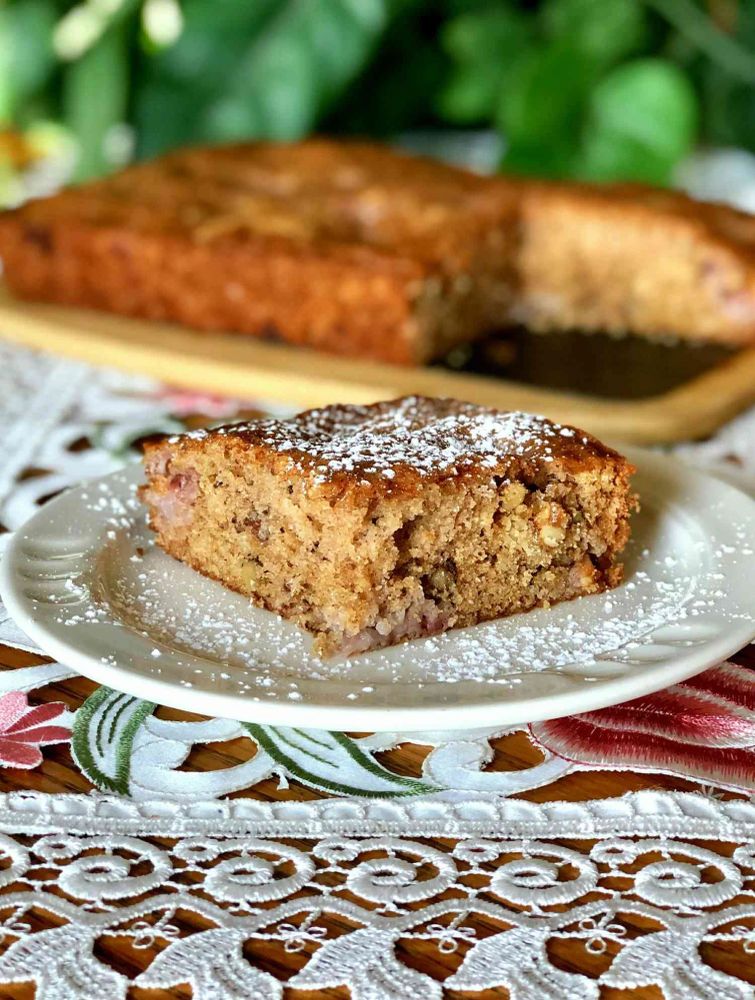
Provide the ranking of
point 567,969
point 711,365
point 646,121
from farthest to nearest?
point 646,121 < point 711,365 < point 567,969

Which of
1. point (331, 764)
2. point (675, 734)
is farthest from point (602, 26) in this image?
point (331, 764)

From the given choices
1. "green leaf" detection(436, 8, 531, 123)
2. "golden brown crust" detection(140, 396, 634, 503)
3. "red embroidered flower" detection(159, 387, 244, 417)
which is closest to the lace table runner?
"golden brown crust" detection(140, 396, 634, 503)

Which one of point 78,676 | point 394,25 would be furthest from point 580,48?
point 78,676

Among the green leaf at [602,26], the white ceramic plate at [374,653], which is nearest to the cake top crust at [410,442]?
the white ceramic plate at [374,653]

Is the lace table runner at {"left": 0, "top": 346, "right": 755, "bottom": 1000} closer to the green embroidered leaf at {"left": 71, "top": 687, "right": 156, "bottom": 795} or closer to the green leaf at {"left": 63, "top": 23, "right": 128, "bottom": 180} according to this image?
the green embroidered leaf at {"left": 71, "top": 687, "right": 156, "bottom": 795}

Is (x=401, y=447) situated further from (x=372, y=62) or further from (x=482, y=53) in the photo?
(x=372, y=62)

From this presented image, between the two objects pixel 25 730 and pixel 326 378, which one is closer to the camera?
pixel 25 730

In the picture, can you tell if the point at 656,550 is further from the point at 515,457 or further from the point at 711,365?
the point at 711,365
